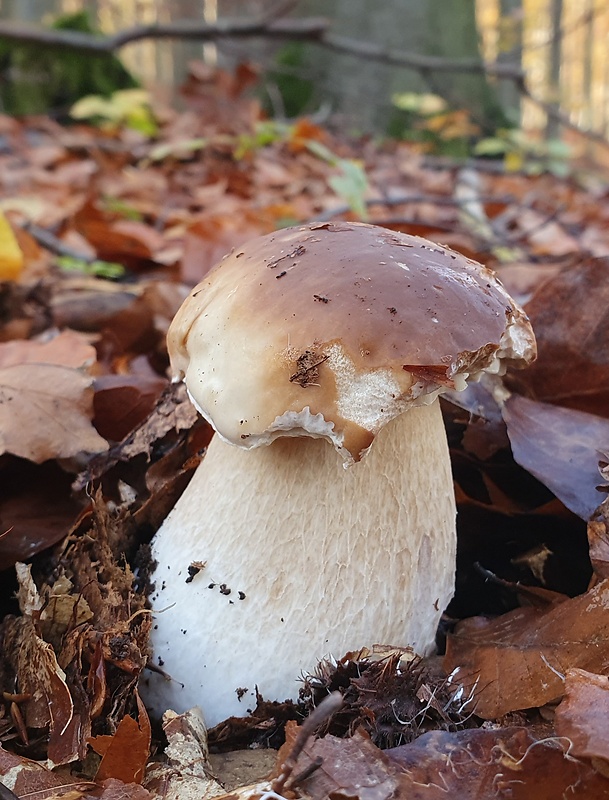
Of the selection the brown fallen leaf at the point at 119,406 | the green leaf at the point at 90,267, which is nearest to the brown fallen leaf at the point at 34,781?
the brown fallen leaf at the point at 119,406

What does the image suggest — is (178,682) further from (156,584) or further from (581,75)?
(581,75)

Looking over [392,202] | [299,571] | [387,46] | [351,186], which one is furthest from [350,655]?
Answer: [387,46]

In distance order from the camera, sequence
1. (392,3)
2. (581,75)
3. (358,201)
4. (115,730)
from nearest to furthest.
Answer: (115,730) < (358,201) < (392,3) < (581,75)

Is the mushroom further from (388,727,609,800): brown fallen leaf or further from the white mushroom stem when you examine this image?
(388,727,609,800): brown fallen leaf

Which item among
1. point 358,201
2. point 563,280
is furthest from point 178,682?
point 358,201

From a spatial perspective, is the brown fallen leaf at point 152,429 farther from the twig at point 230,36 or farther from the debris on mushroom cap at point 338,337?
the twig at point 230,36

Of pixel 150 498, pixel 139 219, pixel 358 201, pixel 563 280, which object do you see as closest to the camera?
pixel 150 498
